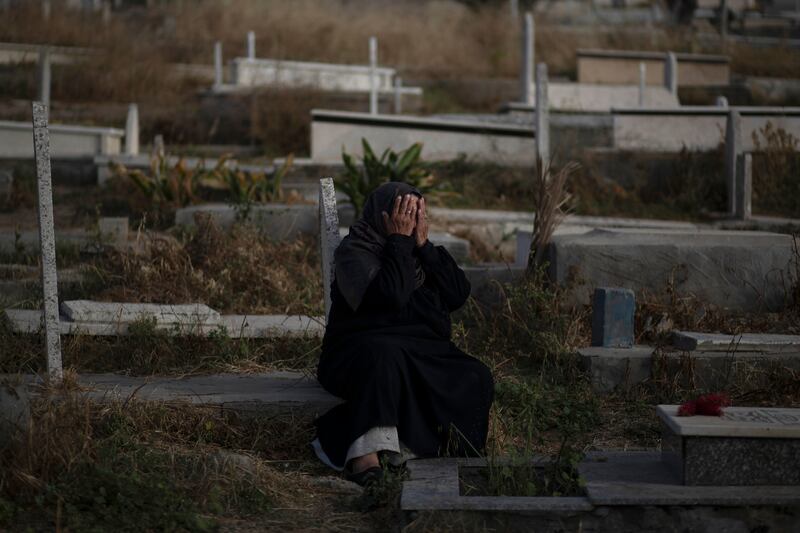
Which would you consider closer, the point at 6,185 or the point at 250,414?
the point at 250,414

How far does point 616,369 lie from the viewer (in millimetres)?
6062

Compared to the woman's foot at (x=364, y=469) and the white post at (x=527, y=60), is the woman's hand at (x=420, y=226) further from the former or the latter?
the white post at (x=527, y=60)

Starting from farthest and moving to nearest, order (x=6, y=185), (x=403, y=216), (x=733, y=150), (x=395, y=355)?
(x=6, y=185) → (x=733, y=150) → (x=403, y=216) → (x=395, y=355)

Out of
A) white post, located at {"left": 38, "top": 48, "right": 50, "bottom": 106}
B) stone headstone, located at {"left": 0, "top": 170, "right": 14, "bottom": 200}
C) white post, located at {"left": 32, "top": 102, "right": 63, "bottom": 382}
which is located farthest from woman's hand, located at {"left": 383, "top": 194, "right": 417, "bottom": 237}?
white post, located at {"left": 38, "top": 48, "right": 50, "bottom": 106}

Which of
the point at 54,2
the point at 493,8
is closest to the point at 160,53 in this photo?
the point at 54,2

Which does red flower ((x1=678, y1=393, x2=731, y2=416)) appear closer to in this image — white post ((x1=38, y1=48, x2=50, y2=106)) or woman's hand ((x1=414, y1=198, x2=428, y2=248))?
woman's hand ((x1=414, y1=198, x2=428, y2=248))

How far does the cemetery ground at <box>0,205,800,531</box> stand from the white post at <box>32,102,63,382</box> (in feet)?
0.86

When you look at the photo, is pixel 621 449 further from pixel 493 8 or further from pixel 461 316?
pixel 493 8

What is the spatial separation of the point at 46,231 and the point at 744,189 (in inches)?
286

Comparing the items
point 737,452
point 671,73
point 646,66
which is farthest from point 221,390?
point 646,66

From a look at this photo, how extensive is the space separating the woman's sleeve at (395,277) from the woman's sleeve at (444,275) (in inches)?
5.6

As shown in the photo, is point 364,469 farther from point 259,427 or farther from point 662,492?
point 662,492

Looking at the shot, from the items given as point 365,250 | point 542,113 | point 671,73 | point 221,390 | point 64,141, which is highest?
point 671,73

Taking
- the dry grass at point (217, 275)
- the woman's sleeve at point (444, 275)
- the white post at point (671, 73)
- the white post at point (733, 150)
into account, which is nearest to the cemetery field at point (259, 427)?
the woman's sleeve at point (444, 275)
